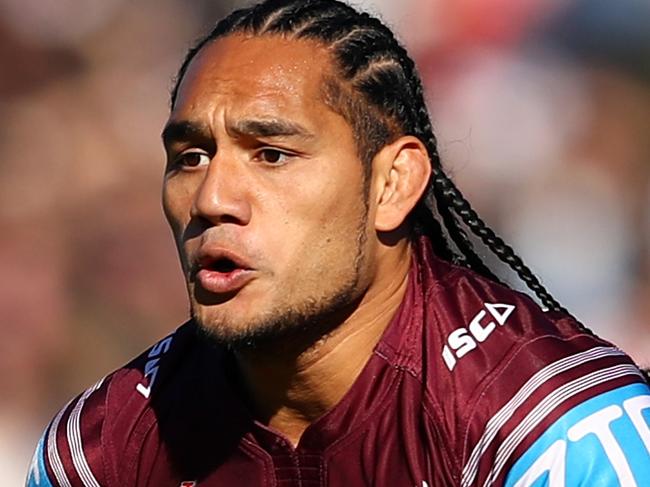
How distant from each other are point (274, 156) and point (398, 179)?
1.00 ft

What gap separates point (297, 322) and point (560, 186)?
2.77 meters

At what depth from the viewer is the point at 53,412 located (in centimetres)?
536

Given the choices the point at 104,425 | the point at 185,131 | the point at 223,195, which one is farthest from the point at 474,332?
the point at 104,425

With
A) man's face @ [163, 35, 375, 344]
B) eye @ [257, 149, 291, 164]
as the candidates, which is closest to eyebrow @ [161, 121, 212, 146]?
man's face @ [163, 35, 375, 344]

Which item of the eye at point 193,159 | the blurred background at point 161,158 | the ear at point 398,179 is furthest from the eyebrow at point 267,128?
the blurred background at point 161,158

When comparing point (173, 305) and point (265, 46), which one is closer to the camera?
point (265, 46)

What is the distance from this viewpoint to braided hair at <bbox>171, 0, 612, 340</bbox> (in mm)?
2688

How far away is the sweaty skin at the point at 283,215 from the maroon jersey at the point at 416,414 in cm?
7

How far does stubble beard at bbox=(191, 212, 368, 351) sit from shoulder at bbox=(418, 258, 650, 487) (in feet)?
0.54

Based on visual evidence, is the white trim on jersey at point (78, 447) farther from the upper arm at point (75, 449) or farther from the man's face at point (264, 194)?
the man's face at point (264, 194)

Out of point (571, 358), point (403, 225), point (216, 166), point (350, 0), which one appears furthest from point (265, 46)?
point (350, 0)

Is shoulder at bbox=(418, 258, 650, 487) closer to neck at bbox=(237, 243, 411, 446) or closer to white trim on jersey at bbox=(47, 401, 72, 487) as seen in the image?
neck at bbox=(237, 243, 411, 446)

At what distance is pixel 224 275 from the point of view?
2500 mm

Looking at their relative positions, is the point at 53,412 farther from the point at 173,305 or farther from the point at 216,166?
the point at 216,166
